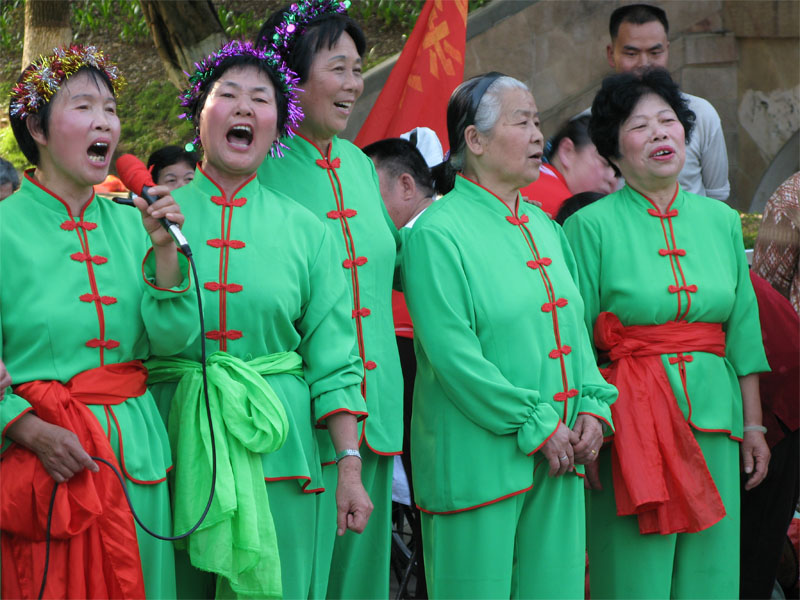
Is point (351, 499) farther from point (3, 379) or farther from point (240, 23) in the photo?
point (240, 23)

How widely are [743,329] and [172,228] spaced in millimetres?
2418

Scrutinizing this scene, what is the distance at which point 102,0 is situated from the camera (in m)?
12.7

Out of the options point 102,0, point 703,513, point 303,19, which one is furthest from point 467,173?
point 102,0

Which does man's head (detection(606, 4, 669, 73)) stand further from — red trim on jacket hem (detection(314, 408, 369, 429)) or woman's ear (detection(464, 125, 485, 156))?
red trim on jacket hem (detection(314, 408, 369, 429))

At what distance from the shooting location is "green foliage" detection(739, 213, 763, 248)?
9641 mm

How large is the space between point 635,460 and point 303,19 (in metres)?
1.96

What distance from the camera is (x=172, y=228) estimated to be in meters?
3.09

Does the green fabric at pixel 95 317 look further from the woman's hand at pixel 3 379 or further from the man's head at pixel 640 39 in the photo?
the man's head at pixel 640 39

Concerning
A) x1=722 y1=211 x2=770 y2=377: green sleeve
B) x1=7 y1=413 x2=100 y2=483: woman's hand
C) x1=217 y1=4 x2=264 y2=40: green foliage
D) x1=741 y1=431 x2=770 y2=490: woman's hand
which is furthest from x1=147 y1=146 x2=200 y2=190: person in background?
x1=217 y1=4 x2=264 y2=40: green foliage

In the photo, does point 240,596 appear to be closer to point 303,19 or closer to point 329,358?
point 329,358

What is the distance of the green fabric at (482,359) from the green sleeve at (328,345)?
37 centimetres

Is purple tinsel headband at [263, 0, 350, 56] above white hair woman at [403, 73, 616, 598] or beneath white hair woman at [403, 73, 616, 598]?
above

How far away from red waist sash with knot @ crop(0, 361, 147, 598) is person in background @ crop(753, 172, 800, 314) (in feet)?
10.6

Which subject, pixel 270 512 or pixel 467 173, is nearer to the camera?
pixel 270 512
